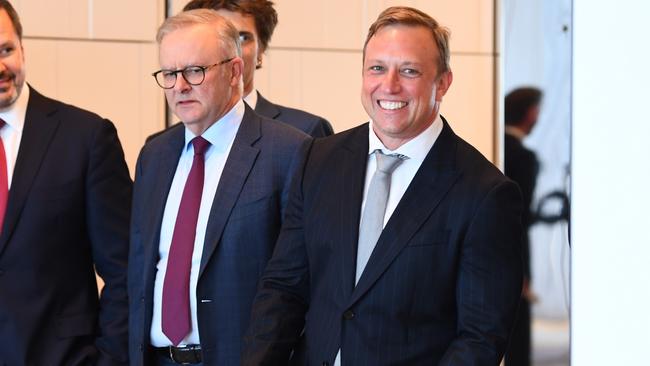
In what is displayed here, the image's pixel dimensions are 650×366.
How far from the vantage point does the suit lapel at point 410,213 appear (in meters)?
1.94

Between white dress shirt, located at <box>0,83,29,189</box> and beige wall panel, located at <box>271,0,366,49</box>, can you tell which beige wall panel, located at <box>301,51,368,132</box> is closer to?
beige wall panel, located at <box>271,0,366,49</box>

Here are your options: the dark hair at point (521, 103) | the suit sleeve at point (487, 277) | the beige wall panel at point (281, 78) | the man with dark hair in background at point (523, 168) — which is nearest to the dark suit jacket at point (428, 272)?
the suit sleeve at point (487, 277)

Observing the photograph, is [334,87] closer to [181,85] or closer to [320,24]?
[320,24]

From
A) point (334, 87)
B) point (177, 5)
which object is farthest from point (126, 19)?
point (334, 87)

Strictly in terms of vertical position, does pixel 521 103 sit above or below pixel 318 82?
below

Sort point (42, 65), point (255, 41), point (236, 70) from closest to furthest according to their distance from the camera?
point (236, 70)
point (255, 41)
point (42, 65)

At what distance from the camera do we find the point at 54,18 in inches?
170

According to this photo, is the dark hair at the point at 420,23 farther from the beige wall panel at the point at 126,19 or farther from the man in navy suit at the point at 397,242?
the beige wall panel at the point at 126,19

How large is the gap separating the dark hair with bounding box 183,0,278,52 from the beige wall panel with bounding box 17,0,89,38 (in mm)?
1123

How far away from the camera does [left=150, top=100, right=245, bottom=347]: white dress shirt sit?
7.88ft

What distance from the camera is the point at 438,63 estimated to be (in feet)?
6.85

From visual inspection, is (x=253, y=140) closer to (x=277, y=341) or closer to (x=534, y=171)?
(x=277, y=341)

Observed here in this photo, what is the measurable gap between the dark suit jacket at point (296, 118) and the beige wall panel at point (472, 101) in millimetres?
1665
